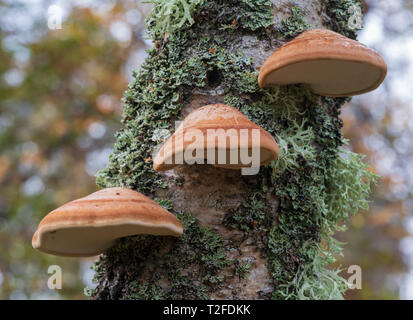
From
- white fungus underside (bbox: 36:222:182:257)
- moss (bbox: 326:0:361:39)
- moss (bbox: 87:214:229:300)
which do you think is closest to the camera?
white fungus underside (bbox: 36:222:182:257)

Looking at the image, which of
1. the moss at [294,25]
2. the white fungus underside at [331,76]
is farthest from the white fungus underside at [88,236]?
the moss at [294,25]

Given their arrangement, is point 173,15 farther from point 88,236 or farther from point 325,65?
point 88,236

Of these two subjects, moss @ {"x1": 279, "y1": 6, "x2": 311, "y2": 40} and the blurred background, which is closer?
moss @ {"x1": 279, "y1": 6, "x2": 311, "y2": 40}

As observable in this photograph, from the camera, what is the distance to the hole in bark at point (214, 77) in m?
2.14

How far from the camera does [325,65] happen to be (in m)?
1.92

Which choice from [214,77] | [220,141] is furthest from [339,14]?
[220,141]

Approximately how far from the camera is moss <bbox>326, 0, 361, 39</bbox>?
2566 mm

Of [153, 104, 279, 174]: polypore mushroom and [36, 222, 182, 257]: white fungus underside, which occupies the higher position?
[153, 104, 279, 174]: polypore mushroom

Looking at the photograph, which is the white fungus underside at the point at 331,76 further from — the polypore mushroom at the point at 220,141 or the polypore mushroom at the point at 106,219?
the polypore mushroom at the point at 106,219

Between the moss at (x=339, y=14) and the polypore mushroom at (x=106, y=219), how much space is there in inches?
70.2

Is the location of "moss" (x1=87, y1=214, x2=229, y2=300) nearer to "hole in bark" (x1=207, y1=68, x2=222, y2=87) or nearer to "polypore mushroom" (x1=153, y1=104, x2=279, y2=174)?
"polypore mushroom" (x1=153, y1=104, x2=279, y2=174)

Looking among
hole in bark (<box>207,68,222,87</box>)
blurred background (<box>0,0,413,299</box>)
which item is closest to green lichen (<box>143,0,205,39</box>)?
hole in bark (<box>207,68,222,87</box>)

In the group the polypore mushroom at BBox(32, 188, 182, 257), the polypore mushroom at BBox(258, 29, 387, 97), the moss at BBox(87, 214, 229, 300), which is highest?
the polypore mushroom at BBox(258, 29, 387, 97)
